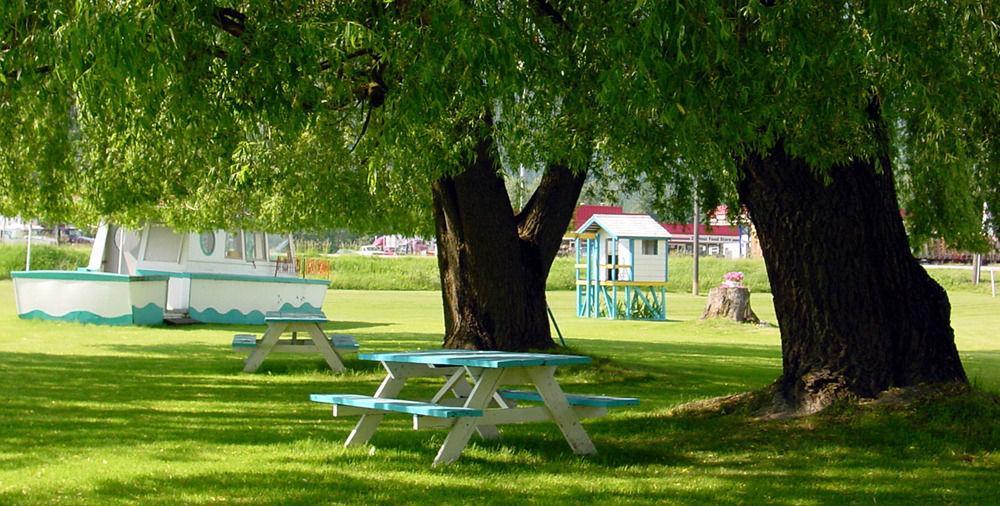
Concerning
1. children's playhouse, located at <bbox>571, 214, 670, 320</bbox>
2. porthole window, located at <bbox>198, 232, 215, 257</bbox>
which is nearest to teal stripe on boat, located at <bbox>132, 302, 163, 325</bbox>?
porthole window, located at <bbox>198, 232, 215, 257</bbox>

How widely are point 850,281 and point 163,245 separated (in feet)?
76.3

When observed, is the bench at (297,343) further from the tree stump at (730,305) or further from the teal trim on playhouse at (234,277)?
the tree stump at (730,305)

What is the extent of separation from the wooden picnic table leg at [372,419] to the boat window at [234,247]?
2337 centimetres


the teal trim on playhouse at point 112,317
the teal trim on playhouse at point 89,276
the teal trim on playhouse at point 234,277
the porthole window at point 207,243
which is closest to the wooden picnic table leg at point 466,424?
the teal trim on playhouse at point 89,276

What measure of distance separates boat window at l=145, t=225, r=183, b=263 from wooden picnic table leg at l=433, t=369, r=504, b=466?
23.6m

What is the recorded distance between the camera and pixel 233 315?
31.9 m

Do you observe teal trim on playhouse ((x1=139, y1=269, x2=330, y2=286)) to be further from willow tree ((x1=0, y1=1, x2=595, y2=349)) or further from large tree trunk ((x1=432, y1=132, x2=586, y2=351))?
large tree trunk ((x1=432, y1=132, x2=586, y2=351))

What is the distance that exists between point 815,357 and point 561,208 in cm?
737

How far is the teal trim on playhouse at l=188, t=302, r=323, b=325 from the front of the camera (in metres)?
31.2

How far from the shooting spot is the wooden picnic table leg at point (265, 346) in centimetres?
1659

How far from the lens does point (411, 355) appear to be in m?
9.18

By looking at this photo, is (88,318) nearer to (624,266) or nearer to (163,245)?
(163,245)

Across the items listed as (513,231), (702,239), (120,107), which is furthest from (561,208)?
(702,239)

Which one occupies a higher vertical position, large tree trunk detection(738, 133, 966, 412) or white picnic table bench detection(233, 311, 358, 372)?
large tree trunk detection(738, 133, 966, 412)
